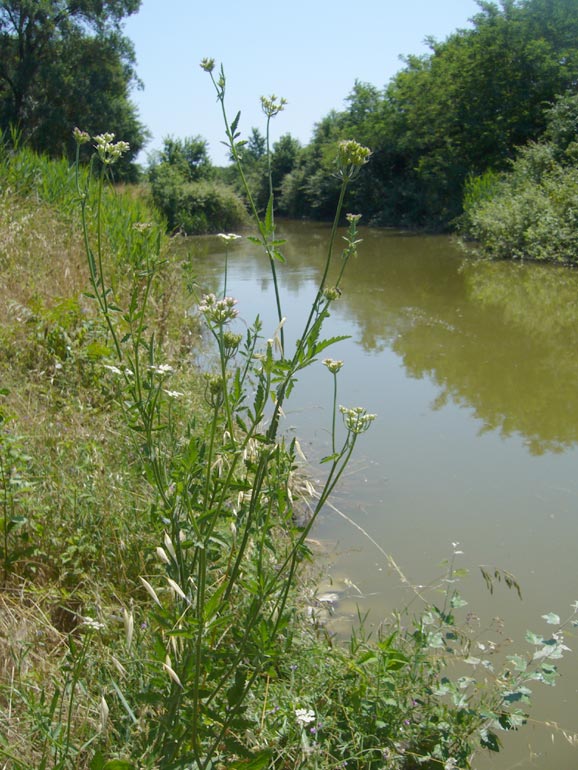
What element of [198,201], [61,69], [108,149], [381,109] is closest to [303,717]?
[108,149]

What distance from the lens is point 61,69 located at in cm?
2473

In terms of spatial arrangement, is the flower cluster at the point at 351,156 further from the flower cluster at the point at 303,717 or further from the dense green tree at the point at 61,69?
the dense green tree at the point at 61,69

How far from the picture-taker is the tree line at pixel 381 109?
17734 millimetres

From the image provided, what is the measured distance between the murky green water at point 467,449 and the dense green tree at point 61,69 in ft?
60.9

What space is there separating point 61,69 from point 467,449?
25.0 metres

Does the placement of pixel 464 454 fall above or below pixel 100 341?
below

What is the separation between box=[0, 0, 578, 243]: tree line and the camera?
17734 millimetres

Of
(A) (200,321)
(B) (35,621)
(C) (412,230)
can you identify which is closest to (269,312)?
(A) (200,321)

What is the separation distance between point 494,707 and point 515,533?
5.25 ft

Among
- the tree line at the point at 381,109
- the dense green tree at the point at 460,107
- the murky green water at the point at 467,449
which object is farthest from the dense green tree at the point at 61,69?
the murky green water at the point at 467,449

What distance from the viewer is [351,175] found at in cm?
122

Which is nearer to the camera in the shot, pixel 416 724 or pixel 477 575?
pixel 416 724

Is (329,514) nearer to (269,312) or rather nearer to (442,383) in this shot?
(442,383)

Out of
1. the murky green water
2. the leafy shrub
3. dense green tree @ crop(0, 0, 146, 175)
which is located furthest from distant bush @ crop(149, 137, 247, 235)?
the murky green water
